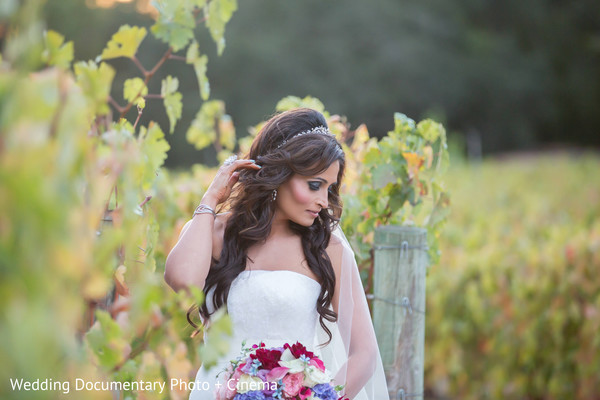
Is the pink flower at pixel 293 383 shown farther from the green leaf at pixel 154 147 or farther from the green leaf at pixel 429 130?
the green leaf at pixel 429 130

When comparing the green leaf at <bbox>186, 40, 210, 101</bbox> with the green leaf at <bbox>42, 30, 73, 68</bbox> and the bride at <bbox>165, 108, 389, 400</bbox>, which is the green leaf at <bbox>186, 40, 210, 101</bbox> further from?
the green leaf at <bbox>42, 30, 73, 68</bbox>

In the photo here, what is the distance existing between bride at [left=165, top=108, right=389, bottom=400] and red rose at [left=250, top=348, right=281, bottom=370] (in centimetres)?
39

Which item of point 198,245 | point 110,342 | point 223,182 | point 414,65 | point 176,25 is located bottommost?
point 110,342

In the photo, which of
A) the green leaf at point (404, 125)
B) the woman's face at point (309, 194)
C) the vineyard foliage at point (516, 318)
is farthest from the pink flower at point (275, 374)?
the vineyard foliage at point (516, 318)

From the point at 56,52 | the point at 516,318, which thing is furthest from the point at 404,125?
the point at 516,318

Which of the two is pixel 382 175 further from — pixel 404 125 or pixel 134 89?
pixel 134 89

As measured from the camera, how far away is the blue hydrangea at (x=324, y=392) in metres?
1.93

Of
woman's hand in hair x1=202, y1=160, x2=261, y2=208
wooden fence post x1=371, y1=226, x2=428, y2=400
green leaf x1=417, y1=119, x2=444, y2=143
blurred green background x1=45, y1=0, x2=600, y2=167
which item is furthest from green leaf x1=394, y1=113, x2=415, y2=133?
blurred green background x1=45, y1=0, x2=600, y2=167

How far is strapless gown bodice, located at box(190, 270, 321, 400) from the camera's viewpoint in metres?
2.38

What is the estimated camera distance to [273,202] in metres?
2.54

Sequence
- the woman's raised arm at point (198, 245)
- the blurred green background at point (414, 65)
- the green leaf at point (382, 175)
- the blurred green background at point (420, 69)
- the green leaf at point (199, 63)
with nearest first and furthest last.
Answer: the woman's raised arm at point (198, 245) → the green leaf at point (199, 63) → the green leaf at point (382, 175) → the blurred green background at point (420, 69) → the blurred green background at point (414, 65)

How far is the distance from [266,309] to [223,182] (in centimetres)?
49

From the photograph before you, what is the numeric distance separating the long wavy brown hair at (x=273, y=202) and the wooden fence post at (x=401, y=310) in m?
0.36

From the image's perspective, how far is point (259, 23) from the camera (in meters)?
30.6
